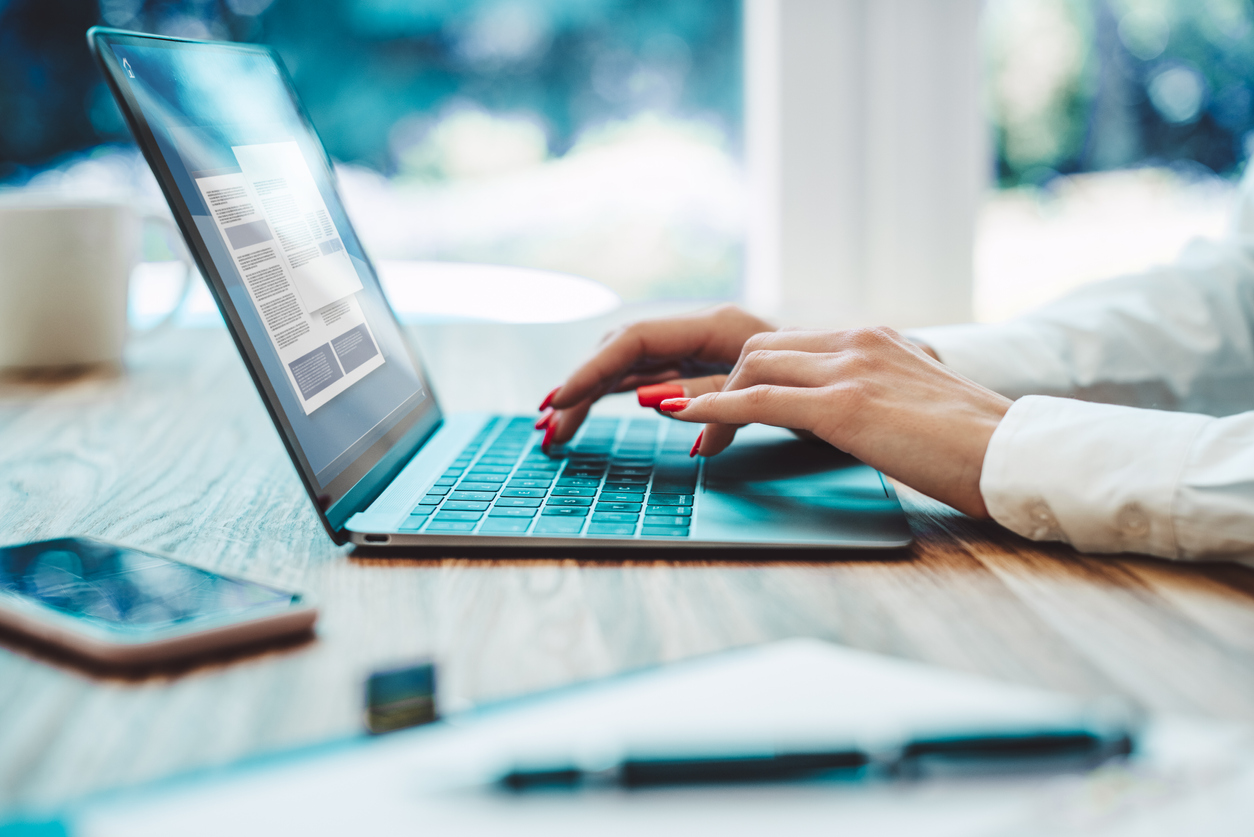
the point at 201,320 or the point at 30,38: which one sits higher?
the point at 30,38

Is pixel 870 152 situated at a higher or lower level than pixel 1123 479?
higher

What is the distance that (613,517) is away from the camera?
491 mm

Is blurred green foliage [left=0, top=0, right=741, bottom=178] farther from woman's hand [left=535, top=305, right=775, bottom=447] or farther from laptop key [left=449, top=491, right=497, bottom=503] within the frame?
laptop key [left=449, top=491, right=497, bottom=503]

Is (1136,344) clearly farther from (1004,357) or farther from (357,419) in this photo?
(357,419)

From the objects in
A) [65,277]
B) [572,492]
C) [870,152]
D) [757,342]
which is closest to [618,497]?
[572,492]

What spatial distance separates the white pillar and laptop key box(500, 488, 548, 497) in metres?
0.94

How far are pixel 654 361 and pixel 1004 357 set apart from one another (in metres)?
0.27

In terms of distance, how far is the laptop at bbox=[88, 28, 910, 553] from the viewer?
457 mm

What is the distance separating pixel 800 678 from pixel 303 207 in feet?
1.44

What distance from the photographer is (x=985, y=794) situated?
0.84 ft

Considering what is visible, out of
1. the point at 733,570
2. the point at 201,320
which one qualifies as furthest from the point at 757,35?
the point at 733,570

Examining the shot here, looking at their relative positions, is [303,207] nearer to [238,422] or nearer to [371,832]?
[238,422]

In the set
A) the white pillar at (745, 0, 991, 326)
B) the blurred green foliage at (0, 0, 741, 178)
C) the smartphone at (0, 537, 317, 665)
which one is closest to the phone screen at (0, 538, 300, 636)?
the smartphone at (0, 537, 317, 665)

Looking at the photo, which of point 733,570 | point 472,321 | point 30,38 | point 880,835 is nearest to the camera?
point 880,835
